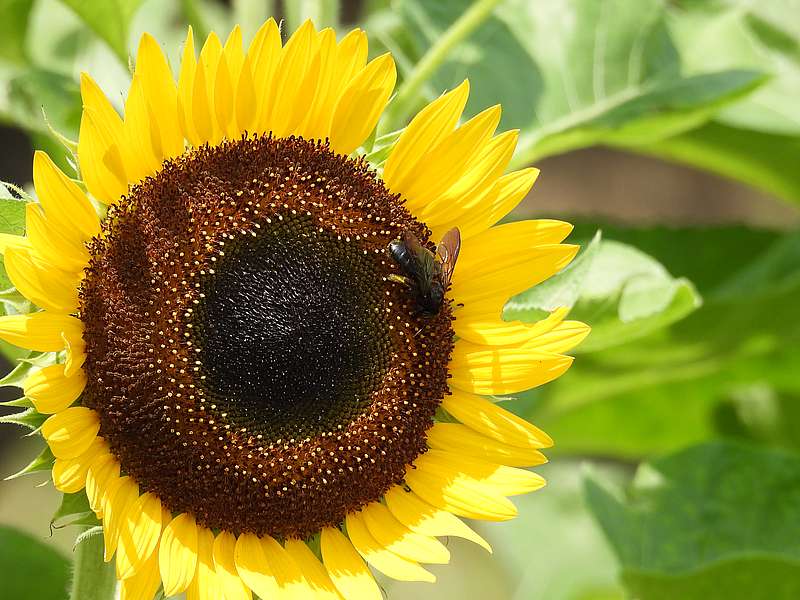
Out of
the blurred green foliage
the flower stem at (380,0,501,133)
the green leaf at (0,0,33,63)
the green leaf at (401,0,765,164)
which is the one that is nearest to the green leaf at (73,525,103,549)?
the blurred green foliage

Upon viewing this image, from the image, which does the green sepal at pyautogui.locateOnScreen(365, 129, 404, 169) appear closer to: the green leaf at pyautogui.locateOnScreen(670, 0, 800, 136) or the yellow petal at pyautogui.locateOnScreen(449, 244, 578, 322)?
the yellow petal at pyautogui.locateOnScreen(449, 244, 578, 322)

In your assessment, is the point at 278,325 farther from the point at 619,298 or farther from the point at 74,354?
the point at 619,298

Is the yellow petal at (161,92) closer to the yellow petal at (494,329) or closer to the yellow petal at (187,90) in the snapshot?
the yellow petal at (187,90)

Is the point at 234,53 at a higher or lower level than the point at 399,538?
higher

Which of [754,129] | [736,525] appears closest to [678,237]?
[754,129]

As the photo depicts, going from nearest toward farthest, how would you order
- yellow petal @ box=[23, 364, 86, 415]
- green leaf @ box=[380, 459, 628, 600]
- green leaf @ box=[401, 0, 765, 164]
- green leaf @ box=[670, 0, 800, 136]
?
yellow petal @ box=[23, 364, 86, 415] < green leaf @ box=[401, 0, 765, 164] < green leaf @ box=[670, 0, 800, 136] < green leaf @ box=[380, 459, 628, 600]

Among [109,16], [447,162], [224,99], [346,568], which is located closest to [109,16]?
[109,16]
